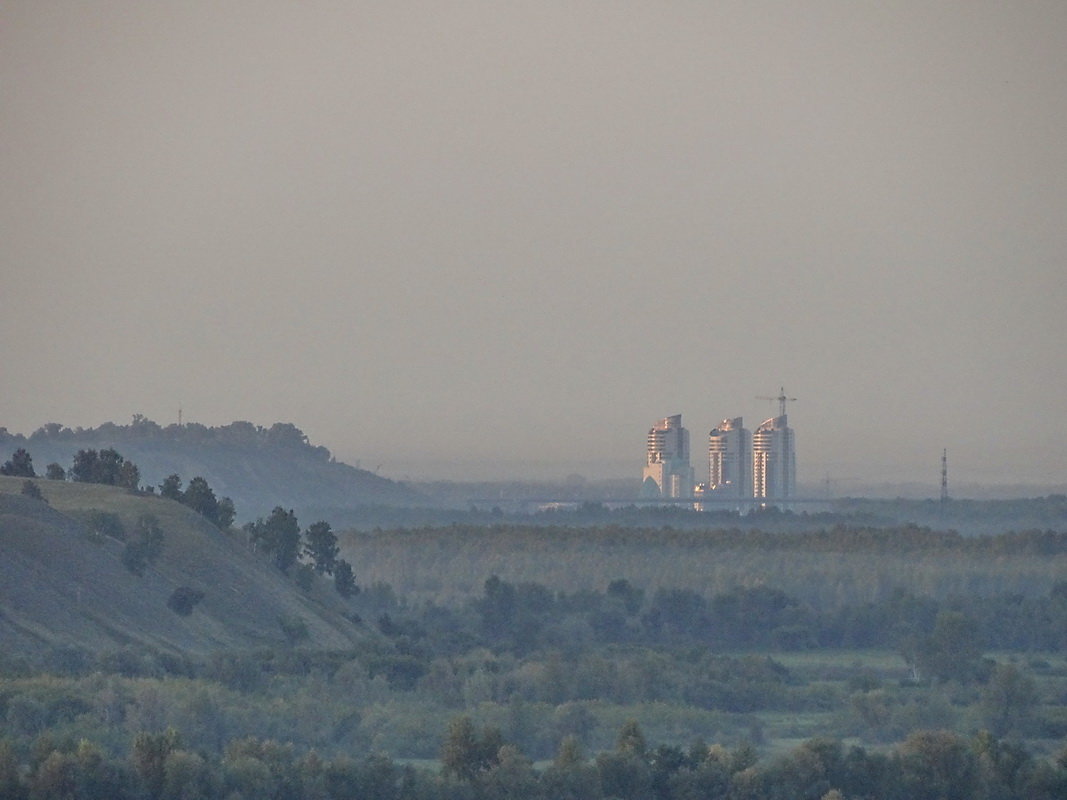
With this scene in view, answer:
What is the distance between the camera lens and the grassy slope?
307 ft

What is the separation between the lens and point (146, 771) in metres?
64.4

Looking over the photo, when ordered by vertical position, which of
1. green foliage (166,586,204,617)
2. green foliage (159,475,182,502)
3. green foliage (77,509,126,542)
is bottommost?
green foliage (166,586,204,617)

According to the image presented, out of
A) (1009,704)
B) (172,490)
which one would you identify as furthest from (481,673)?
(172,490)

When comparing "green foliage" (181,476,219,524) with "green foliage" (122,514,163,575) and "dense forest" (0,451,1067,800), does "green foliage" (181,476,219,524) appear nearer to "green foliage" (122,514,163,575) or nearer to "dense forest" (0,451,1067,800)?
"dense forest" (0,451,1067,800)

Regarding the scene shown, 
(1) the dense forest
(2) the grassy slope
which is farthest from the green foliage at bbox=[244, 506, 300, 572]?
(2) the grassy slope

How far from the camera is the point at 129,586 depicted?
3999 inches

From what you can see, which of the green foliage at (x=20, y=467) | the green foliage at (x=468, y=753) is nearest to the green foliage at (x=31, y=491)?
the green foliage at (x=20, y=467)

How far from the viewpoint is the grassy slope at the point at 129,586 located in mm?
93706

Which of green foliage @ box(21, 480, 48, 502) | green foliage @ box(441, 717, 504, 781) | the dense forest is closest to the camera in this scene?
green foliage @ box(441, 717, 504, 781)

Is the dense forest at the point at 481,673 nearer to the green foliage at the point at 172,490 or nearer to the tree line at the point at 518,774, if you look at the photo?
the tree line at the point at 518,774

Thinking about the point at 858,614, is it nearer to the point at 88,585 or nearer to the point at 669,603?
the point at 669,603

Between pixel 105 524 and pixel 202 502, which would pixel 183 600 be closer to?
pixel 105 524

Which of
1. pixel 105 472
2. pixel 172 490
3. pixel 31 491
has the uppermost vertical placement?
pixel 105 472

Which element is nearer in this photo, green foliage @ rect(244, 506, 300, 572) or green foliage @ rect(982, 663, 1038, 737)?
green foliage @ rect(982, 663, 1038, 737)
